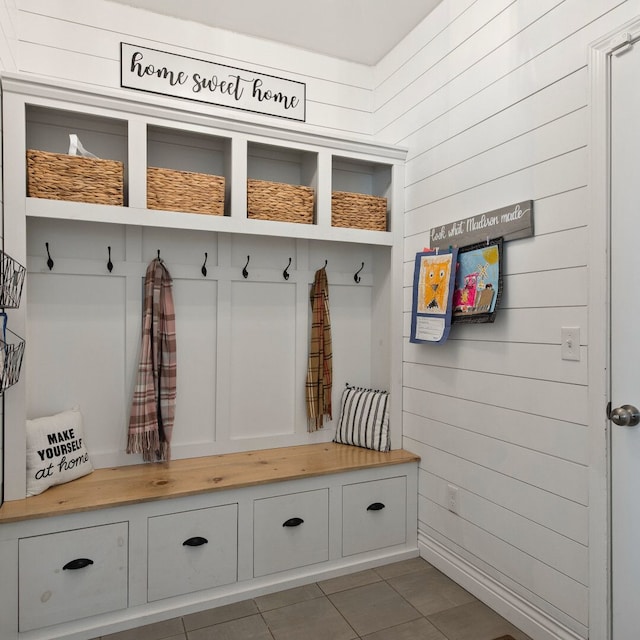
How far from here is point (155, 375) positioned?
2490 millimetres

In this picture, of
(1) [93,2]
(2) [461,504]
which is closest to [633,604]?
(2) [461,504]

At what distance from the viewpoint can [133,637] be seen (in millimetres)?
1980

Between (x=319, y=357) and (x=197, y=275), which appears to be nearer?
(x=197, y=275)

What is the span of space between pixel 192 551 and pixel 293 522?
0.49 m

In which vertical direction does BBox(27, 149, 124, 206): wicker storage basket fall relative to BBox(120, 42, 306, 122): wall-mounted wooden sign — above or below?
below

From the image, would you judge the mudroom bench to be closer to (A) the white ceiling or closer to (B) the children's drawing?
(B) the children's drawing

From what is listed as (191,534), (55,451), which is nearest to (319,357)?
(191,534)

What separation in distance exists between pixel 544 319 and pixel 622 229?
0.44 m

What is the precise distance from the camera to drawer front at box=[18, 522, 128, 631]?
1.91 metres

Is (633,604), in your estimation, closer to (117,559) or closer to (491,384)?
(491,384)

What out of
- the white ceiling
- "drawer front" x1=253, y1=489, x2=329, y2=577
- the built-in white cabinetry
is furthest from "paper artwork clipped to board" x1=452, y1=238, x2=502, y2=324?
the white ceiling

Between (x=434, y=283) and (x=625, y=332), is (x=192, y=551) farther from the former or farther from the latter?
(x=625, y=332)

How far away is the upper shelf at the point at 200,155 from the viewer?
7.04 ft

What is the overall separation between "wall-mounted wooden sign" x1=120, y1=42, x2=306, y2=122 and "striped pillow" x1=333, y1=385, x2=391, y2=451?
1.74m
